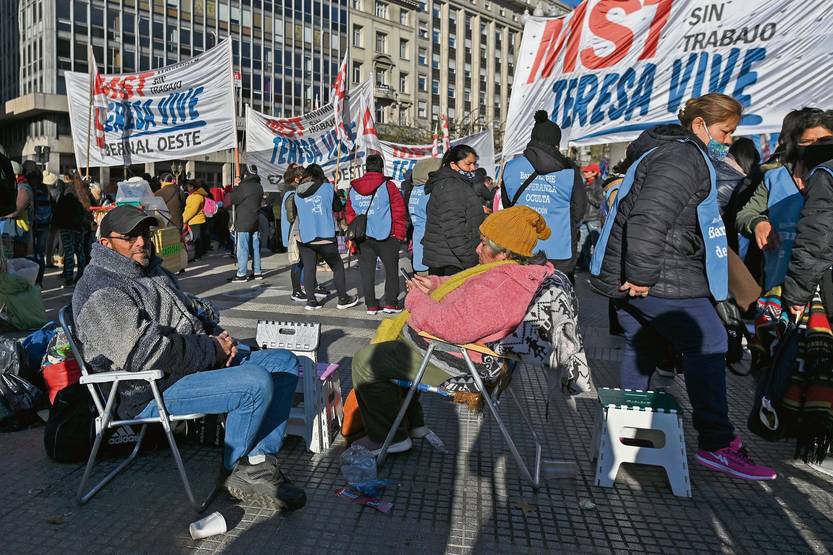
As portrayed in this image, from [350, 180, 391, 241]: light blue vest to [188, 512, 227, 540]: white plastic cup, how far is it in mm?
5336

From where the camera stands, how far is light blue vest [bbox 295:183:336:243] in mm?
8406

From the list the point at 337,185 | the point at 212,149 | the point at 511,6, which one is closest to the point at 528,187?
the point at 212,149

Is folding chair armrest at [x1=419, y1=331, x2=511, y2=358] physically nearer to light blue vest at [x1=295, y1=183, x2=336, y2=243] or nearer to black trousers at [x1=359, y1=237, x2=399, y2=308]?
black trousers at [x1=359, y1=237, x2=399, y2=308]

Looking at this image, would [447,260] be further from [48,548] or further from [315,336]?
[48,548]

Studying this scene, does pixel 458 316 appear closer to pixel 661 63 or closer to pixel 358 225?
pixel 661 63

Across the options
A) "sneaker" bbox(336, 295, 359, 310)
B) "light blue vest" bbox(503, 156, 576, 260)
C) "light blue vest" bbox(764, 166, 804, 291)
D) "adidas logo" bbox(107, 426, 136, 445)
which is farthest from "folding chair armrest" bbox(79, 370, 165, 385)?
"sneaker" bbox(336, 295, 359, 310)

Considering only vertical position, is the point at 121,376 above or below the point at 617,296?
below

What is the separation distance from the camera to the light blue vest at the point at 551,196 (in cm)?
599

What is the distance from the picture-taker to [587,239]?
12391mm

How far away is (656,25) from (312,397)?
453 cm

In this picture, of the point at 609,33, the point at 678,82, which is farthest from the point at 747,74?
the point at 609,33

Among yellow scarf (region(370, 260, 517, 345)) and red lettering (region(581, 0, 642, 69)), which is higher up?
red lettering (region(581, 0, 642, 69))

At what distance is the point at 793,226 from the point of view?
13.1ft

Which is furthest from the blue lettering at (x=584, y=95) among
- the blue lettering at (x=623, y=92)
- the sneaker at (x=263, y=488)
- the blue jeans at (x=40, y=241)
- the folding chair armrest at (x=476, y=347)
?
the blue jeans at (x=40, y=241)
